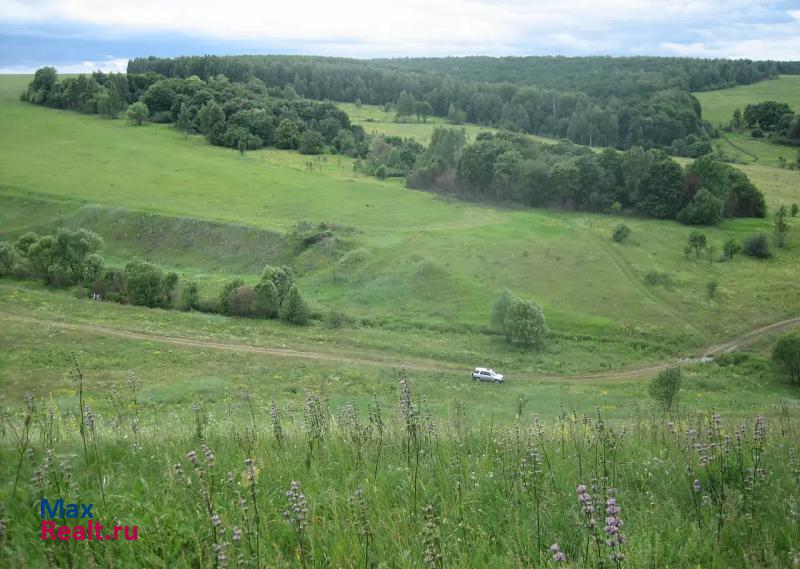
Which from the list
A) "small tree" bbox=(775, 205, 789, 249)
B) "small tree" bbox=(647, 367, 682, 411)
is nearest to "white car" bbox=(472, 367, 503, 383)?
"small tree" bbox=(647, 367, 682, 411)

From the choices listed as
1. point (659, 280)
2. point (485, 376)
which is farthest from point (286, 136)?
point (485, 376)

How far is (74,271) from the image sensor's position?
5772 cm

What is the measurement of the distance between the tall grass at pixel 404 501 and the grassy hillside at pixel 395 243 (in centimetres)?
4014

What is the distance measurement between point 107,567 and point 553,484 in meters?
4.05

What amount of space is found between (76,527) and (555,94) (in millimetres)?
159440

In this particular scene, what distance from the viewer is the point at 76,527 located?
5.38 m

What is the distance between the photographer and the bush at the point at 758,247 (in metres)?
66.4

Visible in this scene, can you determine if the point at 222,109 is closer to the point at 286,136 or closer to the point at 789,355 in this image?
the point at 286,136

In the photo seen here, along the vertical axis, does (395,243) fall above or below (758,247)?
below

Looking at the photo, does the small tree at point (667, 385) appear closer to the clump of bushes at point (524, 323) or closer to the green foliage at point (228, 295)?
the clump of bushes at point (524, 323)

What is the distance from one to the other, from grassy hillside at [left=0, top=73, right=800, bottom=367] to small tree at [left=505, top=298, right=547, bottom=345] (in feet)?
5.86

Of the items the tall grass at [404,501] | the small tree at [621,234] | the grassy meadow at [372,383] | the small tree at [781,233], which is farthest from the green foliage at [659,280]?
the tall grass at [404,501]

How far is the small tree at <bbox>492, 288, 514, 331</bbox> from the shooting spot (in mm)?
49281

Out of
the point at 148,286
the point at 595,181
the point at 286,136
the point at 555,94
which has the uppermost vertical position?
the point at 555,94
